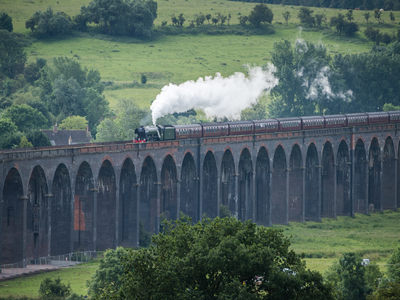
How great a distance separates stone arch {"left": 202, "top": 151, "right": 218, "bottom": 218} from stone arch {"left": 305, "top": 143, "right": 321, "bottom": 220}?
59.1ft

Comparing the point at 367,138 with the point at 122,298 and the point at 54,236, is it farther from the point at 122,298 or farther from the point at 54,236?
the point at 122,298

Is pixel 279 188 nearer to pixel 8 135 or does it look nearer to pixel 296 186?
pixel 296 186

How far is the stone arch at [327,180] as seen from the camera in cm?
12762

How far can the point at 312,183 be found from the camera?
126m

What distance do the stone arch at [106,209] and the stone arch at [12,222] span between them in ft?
36.4

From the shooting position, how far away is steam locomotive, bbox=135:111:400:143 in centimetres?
10369

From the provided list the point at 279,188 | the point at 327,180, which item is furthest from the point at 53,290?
the point at 327,180

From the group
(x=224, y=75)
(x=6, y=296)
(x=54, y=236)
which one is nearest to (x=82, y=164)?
(x=54, y=236)

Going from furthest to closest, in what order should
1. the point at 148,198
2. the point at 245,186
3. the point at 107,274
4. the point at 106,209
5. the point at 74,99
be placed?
the point at 74,99 < the point at 245,186 < the point at 148,198 < the point at 106,209 < the point at 107,274

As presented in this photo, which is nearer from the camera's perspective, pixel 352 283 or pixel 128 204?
pixel 352 283

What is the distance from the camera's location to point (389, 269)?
76625 mm

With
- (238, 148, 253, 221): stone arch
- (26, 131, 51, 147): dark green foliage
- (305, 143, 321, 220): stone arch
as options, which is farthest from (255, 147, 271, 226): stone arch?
(26, 131, 51, 147): dark green foliage

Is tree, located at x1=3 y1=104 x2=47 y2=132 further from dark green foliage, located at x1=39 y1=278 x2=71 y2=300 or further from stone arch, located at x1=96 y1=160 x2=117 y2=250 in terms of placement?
dark green foliage, located at x1=39 y1=278 x2=71 y2=300

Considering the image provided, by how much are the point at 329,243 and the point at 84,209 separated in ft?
81.4
